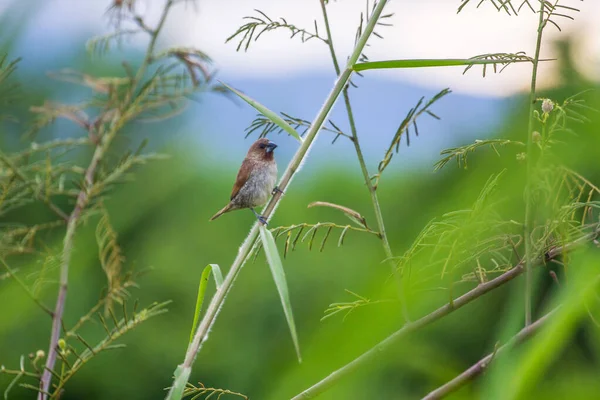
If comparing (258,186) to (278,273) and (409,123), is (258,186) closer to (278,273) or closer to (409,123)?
(409,123)

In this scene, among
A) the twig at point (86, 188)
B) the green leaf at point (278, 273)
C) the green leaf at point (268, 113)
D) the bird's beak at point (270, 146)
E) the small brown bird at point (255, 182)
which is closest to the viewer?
the green leaf at point (278, 273)

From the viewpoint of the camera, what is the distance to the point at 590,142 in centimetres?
57

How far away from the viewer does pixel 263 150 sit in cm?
159

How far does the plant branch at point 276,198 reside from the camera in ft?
1.74

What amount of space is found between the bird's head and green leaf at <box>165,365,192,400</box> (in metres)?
1.00

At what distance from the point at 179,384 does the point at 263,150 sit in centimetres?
109

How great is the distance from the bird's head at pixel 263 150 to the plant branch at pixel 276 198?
92 centimetres

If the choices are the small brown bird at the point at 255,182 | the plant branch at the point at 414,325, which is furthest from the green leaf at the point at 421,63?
the small brown bird at the point at 255,182

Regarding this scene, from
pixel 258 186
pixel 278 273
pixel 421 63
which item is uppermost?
pixel 421 63

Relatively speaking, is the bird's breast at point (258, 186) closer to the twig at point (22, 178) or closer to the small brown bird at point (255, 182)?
the small brown bird at point (255, 182)

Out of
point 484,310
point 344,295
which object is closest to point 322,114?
point 484,310

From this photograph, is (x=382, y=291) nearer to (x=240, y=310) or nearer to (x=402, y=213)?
(x=402, y=213)

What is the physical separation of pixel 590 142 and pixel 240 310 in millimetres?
2288

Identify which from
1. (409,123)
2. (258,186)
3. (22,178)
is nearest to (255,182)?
(258,186)
